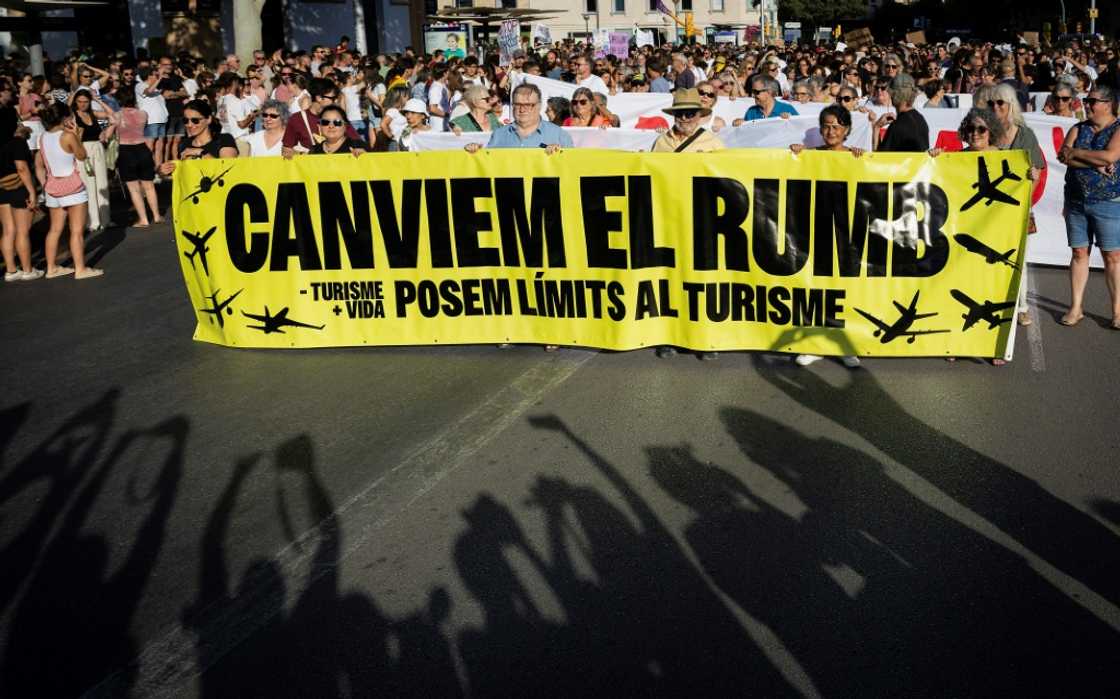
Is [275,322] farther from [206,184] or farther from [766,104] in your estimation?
[766,104]

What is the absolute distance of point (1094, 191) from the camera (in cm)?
754

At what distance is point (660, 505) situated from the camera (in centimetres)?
495

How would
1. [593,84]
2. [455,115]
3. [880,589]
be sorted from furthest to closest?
[593,84] < [455,115] < [880,589]

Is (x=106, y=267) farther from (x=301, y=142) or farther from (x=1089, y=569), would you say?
(x=1089, y=569)

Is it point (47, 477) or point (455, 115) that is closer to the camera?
point (47, 477)

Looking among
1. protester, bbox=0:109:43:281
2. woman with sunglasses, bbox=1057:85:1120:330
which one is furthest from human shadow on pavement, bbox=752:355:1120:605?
protester, bbox=0:109:43:281

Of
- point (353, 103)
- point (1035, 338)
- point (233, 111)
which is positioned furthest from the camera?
point (353, 103)

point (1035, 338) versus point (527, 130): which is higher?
point (527, 130)

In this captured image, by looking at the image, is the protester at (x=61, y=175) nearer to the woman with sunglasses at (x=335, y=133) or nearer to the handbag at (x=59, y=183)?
the handbag at (x=59, y=183)

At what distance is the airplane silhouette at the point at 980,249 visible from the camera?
675cm

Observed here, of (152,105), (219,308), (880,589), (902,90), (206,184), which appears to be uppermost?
(152,105)

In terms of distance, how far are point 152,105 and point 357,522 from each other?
45.6ft

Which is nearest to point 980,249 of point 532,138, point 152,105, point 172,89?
point 532,138

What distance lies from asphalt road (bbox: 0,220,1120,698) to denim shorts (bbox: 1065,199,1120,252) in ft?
2.22
